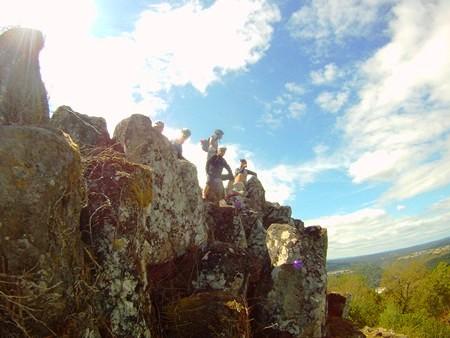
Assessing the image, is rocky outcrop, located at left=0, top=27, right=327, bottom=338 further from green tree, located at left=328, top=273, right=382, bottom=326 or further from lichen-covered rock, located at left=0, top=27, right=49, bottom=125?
green tree, located at left=328, top=273, right=382, bottom=326

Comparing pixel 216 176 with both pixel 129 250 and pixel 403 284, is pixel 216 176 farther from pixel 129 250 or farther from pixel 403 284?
pixel 403 284

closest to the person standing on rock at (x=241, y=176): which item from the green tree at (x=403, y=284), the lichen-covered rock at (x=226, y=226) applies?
the lichen-covered rock at (x=226, y=226)

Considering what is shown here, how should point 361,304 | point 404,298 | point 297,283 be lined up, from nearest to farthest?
point 297,283 < point 361,304 < point 404,298

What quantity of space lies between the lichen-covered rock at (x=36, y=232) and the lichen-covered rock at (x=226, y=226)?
8.14 m

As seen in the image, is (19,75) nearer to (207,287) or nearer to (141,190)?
(141,190)

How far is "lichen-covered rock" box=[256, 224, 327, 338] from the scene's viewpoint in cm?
1216

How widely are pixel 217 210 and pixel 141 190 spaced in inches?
266

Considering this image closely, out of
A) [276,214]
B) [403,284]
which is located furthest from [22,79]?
[403,284]

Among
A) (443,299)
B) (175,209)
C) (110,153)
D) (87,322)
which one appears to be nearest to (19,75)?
(110,153)

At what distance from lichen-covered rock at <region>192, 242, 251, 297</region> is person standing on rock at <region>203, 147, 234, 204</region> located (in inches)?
186

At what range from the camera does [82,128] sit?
10.9 metres

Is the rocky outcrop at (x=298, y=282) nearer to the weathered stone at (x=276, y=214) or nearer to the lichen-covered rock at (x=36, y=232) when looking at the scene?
the weathered stone at (x=276, y=214)

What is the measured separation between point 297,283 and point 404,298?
40330mm

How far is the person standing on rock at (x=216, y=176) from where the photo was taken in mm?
16594
